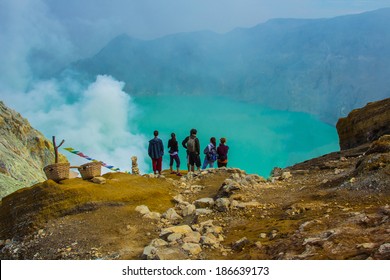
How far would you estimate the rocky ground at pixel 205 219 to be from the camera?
6359 millimetres

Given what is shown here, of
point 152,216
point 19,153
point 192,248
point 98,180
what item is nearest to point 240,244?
point 192,248

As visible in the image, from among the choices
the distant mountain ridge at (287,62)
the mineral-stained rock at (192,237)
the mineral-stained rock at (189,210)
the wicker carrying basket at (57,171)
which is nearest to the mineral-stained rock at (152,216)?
the mineral-stained rock at (189,210)

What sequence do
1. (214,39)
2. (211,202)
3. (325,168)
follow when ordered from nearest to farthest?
(211,202) < (325,168) < (214,39)

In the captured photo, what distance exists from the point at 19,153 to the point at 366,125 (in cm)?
1517

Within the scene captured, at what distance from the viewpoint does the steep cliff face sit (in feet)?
50.7

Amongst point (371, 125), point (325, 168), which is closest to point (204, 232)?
point (325, 168)

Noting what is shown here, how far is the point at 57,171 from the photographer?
10.4 metres

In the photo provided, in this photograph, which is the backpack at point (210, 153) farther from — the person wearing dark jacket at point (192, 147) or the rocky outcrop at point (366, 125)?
the rocky outcrop at point (366, 125)

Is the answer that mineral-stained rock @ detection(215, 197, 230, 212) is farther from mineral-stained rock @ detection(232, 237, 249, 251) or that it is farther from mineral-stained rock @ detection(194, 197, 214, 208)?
mineral-stained rock @ detection(232, 237, 249, 251)

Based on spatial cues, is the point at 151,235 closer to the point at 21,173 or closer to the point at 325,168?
the point at 325,168

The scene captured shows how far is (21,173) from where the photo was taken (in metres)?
16.4

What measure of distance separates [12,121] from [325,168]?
47.4 ft

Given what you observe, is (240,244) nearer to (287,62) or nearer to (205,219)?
(205,219)

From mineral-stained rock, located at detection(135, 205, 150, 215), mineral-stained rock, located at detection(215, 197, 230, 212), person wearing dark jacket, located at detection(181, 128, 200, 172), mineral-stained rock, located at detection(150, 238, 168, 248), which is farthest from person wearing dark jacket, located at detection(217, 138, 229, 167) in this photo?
mineral-stained rock, located at detection(150, 238, 168, 248)
